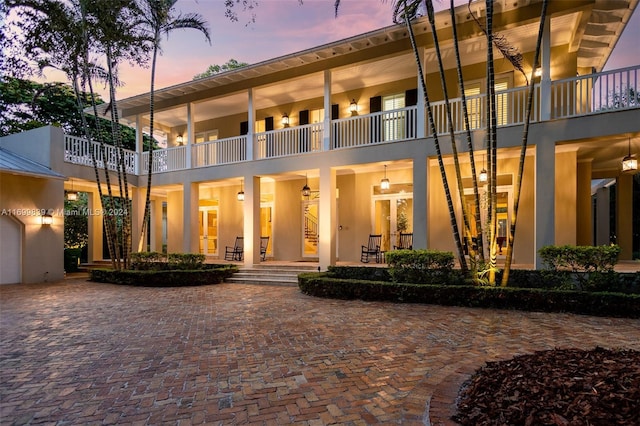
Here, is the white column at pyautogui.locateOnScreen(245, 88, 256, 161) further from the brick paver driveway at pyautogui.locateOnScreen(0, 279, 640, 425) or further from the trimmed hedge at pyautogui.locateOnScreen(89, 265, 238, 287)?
the brick paver driveway at pyautogui.locateOnScreen(0, 279, 640, 425)

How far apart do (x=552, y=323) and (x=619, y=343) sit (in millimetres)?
1117

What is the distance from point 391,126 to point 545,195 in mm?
5048

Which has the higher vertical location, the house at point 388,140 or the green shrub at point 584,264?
the house at point 388,140

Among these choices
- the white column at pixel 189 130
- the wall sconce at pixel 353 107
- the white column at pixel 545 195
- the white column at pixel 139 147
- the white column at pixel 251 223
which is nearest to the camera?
the white column at pixel 545 195

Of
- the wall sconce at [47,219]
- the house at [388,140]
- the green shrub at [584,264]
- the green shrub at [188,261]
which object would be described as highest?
the house at [388,140]

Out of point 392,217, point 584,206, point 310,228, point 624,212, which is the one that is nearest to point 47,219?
point 310,228

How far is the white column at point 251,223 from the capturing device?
12.2m

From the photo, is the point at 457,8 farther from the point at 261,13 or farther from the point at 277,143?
the point at 277,143

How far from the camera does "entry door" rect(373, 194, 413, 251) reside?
12305 mm

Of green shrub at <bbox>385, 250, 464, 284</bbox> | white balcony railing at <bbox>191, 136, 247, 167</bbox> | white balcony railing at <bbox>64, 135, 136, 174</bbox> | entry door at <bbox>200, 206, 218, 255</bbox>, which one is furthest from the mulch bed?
entry door at <bbox>200, 206, 218, 255</bbox>

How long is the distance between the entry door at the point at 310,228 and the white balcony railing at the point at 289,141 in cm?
256

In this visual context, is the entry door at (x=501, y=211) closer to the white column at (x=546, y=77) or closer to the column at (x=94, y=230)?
the white column at (x=546, y=77)

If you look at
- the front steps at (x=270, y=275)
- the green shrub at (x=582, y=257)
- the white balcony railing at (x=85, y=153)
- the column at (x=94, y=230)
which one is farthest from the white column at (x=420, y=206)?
the column at (x=94, y=230)

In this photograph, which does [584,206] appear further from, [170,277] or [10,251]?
[10,251]
